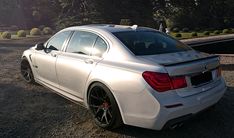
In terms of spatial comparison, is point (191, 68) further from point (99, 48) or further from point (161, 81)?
point (99, 48)

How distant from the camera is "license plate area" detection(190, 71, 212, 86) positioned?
405 cm

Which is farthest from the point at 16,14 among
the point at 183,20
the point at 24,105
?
the point at 24,105

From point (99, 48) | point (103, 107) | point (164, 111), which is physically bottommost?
point (103, 107)

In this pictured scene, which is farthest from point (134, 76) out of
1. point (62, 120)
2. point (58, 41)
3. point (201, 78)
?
point (58, 41)

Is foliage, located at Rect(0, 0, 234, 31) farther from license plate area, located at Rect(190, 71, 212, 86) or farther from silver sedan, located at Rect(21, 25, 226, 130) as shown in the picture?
license plate area, located at Rect(190, 71, 212, 86)

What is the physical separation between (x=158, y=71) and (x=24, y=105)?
10.3 ft

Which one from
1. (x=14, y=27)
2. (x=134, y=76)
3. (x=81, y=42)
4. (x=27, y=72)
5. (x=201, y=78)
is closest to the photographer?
(x=134, y=76)

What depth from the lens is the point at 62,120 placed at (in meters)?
5.04

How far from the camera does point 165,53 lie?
4.52m

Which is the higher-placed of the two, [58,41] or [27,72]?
[58,41]

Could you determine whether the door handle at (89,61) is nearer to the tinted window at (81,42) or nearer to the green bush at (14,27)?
the tinted window at (81,42)

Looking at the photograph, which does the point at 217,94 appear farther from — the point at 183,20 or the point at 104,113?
the point at 183,20

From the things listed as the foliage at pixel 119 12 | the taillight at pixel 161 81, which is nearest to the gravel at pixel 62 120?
the taillight at pixel 161 81

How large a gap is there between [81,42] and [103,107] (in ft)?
4.21
